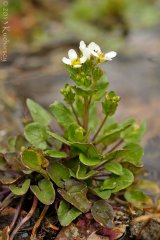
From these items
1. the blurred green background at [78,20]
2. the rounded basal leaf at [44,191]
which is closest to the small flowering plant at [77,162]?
the rounded basal leaf at [44,191]

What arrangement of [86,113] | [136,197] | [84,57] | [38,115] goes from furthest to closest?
[38,115], [136,197], [86,113], [84,57]

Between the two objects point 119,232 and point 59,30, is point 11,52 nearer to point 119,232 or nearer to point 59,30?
point 59,30

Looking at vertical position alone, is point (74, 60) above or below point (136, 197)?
above

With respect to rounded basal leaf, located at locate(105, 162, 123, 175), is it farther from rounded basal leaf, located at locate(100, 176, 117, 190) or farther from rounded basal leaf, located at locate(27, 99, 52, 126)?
rounded basal leaf, located at locate(27, 99, 52, 126)

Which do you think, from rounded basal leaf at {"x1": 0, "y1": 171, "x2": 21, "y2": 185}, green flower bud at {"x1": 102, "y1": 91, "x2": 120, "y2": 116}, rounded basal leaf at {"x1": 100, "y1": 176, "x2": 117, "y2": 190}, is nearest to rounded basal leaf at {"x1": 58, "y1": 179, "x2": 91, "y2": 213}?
rounded basal leaf at {"x1": 100, "y1": 176, "x2": 117, "y2": 190}

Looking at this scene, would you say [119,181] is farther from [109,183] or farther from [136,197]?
[136,197]

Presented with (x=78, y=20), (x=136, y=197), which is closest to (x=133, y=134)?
(x=136, y=197)

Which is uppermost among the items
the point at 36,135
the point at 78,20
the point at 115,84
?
the point at 78,20
